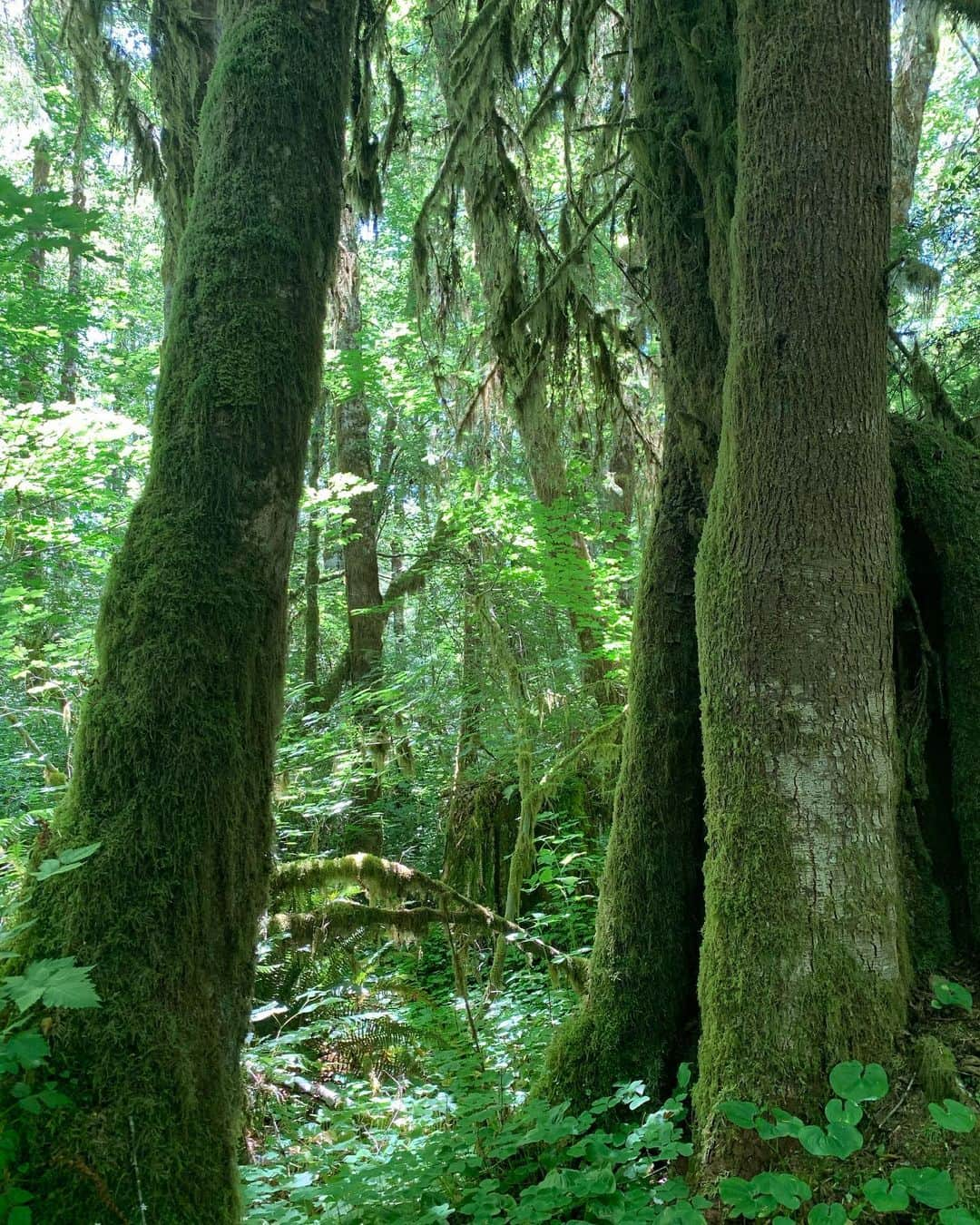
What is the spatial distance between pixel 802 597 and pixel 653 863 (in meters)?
1.35

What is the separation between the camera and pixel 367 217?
496cm

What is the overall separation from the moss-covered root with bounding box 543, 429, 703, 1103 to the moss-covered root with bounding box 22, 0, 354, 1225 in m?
1.55

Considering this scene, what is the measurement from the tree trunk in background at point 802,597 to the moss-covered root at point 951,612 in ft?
2.04

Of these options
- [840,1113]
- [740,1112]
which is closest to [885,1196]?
[840,1113]

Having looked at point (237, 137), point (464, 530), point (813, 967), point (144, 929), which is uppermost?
point (237, 137)

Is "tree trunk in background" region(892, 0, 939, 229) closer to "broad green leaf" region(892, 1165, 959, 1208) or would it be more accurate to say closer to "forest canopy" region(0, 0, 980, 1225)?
"forest canopy" region(0, 0, 980, 1225)

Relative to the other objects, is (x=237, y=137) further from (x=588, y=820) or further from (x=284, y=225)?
(x=588, y=820)

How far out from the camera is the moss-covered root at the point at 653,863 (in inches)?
129

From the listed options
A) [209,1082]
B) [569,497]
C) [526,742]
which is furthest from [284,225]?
[569,497]

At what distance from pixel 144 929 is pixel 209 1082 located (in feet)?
1.51

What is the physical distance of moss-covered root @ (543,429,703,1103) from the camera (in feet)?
10.8

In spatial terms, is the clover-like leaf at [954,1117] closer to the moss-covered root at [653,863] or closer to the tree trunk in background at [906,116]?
the moss-covered root at [653,863]

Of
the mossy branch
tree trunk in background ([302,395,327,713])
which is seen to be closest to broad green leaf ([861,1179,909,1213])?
the mossy branch

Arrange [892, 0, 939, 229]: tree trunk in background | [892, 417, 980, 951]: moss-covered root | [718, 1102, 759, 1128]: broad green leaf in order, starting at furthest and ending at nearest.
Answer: [892, 0, 939, 229]: tree trunk in background < [892, 417, 980, 951]: moss-covered root < [718, 1102, 759, 1128]: broad green leaf
